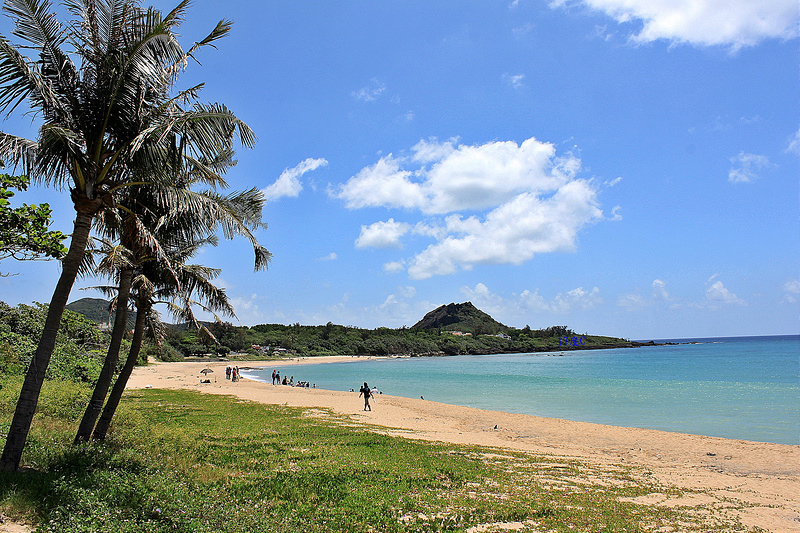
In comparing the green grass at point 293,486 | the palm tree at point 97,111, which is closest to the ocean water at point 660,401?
the green grass at point 293,486

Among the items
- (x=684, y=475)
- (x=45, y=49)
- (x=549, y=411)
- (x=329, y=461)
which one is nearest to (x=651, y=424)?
(x=549, y=411)

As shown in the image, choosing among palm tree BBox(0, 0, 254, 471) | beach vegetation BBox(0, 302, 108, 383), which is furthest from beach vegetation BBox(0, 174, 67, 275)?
beach vegetation BBox(0, 302, 108, 383)

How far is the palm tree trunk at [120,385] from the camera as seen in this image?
8.58m

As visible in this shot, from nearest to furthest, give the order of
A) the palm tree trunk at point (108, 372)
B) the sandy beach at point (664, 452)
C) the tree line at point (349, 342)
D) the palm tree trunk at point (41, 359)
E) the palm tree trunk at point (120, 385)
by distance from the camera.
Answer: the palm tree trunk at point (41, 359)
the palm tree trunk at point (108, 372)
the palm tree trunk at point (120, 385)
the sandy beach at point (664, 452)
the tree line at point (349, 342)

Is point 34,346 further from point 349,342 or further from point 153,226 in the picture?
point 349,342

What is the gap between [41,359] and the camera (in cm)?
611

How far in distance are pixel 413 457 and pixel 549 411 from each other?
18.9 m

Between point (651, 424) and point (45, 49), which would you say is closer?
point (45, 49)

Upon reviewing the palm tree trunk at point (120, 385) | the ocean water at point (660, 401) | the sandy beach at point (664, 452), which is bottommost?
the ocean water at point (660, 401)

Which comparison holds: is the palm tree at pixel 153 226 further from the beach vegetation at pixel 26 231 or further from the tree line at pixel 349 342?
the tree line at pixel 349 342

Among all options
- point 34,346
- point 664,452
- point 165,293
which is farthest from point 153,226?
point 664,452

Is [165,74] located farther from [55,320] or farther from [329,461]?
[329,461]

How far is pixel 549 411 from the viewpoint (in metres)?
27.3

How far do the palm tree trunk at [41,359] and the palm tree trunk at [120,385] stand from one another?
2.40 m
